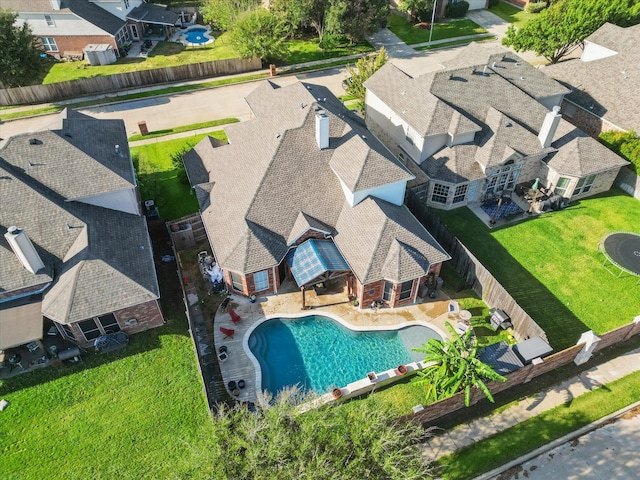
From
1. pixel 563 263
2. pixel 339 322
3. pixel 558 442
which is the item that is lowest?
pixel 558 442

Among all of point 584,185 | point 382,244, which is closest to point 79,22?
point 382,244

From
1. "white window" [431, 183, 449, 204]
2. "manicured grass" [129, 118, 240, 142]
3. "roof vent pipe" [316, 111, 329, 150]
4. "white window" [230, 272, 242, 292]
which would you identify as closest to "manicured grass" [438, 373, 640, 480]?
"white window" [230, 272, 242, 292]

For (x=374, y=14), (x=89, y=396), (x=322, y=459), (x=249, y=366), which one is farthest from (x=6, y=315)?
(x=374, y=14)

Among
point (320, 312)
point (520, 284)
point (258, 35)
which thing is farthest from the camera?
point (258, 35)

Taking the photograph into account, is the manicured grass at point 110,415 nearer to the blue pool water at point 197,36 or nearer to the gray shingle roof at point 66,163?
the gray shingle roof at point 66,163

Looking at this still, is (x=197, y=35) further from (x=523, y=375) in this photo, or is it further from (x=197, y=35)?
(x=523, y=375)

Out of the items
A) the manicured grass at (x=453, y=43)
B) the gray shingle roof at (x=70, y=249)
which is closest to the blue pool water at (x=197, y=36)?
the manicured grass at (x=453, y=43)

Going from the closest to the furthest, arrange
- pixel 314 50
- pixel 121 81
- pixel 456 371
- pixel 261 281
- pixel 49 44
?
pixel 456 371 < pixel 261 281 < pixel 121 81 < pixel 49 44 < pixel 314 50
